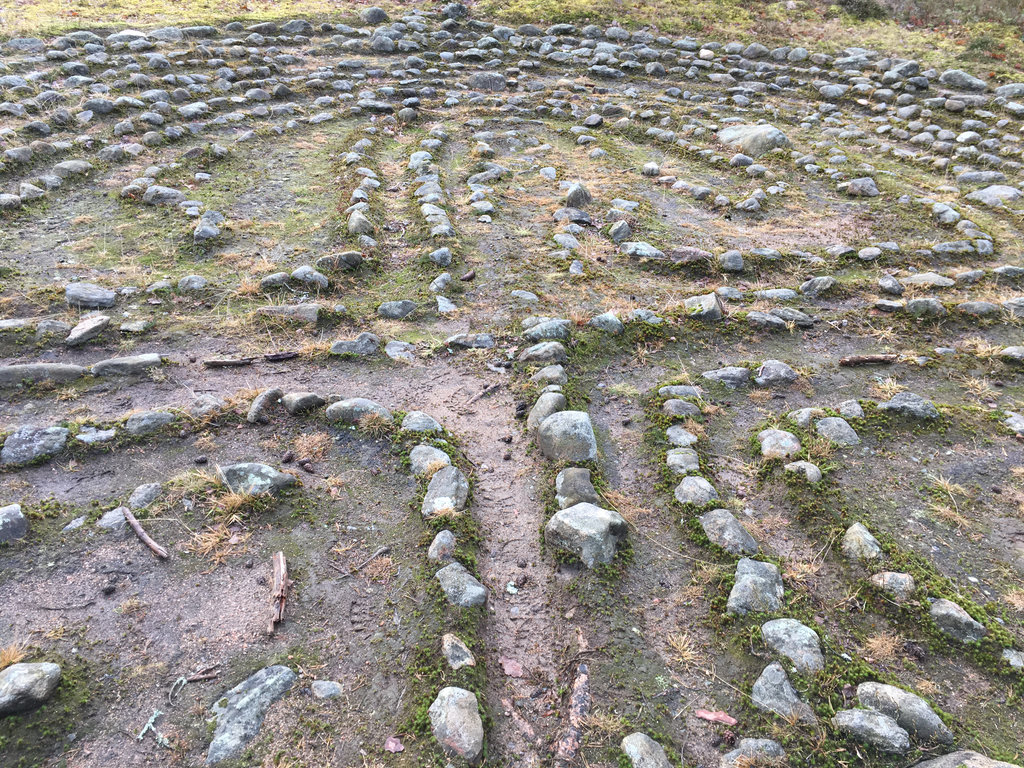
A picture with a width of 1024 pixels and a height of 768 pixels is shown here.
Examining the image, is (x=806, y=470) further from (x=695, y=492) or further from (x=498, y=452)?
(x=498, y=452)

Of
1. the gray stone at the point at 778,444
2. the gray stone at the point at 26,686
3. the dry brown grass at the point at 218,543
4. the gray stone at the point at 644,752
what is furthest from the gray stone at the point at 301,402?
the gray stone at the point at 778,444

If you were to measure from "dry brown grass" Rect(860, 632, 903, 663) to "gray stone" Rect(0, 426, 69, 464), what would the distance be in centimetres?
551

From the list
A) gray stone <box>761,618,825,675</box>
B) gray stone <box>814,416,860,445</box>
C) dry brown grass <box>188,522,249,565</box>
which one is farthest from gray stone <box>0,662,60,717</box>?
gray stone <box>814,416,860,445</box>

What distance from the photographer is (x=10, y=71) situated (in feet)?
35.9

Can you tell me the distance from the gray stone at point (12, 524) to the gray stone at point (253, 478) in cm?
114

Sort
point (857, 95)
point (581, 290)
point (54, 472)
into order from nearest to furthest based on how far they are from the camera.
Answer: point (54, 472) < point (581, 290) < point (857, 95)

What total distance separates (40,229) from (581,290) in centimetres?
654

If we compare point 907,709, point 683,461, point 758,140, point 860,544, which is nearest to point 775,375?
point 683,461

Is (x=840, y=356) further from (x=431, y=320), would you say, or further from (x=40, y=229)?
(x=40, y=229)

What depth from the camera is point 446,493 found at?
4.33 m

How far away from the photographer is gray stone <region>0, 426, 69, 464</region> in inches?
172

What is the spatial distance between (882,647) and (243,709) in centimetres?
345

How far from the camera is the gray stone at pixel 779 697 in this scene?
3.10 m

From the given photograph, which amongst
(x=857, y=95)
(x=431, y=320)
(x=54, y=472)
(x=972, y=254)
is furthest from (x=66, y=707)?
(x=857, y=95)
